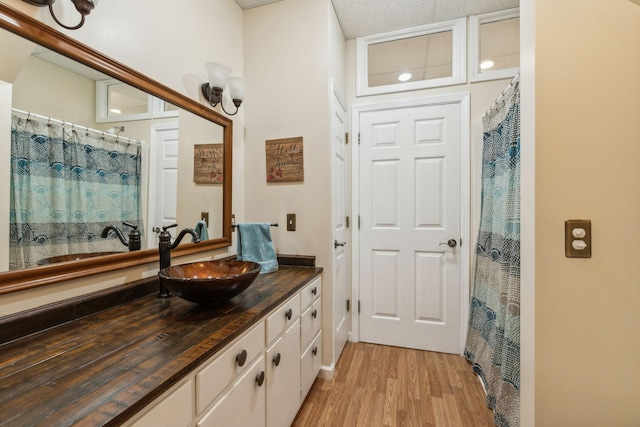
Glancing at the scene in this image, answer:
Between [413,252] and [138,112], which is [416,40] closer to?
[413,252]

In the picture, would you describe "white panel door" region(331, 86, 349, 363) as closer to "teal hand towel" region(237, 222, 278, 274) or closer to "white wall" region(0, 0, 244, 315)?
"teal hand towel" region(237, 222, 278, 274)

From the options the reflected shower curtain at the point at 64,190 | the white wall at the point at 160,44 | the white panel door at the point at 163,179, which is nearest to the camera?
the reflected shower curtain at the point at 64,190

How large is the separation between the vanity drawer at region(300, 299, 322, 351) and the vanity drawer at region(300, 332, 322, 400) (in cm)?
6

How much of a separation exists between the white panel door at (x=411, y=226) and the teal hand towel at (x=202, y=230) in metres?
1.38

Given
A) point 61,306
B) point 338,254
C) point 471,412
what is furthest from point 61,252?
point 471,412

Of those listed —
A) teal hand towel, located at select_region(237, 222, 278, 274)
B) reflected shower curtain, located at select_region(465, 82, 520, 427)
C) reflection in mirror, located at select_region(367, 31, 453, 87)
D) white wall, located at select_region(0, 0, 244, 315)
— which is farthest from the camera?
reflection in mirror, located at select_region(367, 31, 453, 87)

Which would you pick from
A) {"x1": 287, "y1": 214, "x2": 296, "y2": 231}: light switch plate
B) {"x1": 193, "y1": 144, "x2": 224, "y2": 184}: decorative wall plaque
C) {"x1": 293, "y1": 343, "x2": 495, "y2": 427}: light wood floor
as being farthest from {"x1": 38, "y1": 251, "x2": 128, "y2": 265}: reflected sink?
{"x1": 293, "y1": 343, "x2": 495, "y2": 427}: light wood floor

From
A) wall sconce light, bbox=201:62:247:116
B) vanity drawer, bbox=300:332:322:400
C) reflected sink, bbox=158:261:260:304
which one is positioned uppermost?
wall sconce light, bbox=201:62:247:116

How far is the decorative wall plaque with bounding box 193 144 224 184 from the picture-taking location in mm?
1699

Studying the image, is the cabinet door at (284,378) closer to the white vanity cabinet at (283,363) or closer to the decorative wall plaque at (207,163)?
the white vanity cabinet at (283,363)

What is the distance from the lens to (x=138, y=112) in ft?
4.38

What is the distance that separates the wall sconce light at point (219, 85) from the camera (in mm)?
1669

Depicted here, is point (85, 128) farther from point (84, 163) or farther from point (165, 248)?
point (165, 248)

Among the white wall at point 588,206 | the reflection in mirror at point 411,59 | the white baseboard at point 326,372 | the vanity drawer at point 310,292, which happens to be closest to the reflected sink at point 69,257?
the vanity drawer at point 310,292
